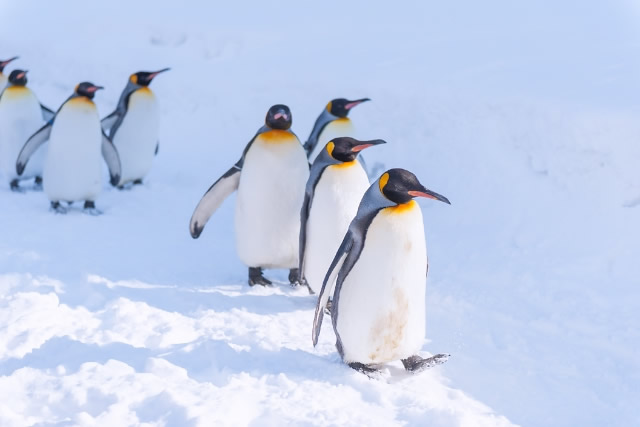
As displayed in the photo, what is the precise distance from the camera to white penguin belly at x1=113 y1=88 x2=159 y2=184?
265 inches

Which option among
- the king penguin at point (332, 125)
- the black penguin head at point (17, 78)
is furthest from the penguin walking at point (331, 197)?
the black penguin head at point (17, 78)

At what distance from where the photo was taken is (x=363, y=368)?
3174mm

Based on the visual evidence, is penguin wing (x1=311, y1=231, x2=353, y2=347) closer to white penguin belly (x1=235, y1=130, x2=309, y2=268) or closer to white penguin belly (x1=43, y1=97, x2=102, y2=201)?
white penguin belly (x1=235, y1=130, x2=309, y2=268)

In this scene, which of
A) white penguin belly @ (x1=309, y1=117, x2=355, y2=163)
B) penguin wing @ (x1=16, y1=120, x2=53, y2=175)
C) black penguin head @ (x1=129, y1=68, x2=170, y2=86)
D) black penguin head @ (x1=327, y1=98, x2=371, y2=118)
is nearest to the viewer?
white penguin belly @ (x1=309, y1=117, x2=355, y2=163)

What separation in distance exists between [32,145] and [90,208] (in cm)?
79

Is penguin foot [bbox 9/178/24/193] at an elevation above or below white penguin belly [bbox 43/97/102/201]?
below

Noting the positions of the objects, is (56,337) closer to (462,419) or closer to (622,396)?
(462,419)

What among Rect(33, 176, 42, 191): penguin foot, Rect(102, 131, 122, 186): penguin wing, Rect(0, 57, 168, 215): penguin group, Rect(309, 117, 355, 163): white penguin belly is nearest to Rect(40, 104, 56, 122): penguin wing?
Rect(0, 57, 168, 215): penguin group

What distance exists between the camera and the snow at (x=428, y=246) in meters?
2.92

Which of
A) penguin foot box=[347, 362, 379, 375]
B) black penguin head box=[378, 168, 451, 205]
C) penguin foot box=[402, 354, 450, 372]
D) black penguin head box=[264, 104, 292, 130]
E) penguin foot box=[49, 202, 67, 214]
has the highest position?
black penguin head box=[264, 104, 292, 130]

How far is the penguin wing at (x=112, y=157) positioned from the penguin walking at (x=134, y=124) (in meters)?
0.25

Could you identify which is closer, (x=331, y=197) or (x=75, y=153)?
(x=331, y=197)

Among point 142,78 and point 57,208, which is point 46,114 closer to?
point 142,78

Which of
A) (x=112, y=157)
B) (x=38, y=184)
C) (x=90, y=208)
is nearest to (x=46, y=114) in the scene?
(x=38, y=184)
